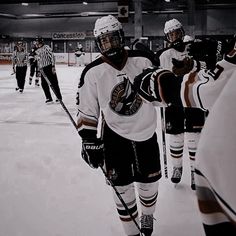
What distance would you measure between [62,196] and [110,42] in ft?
4.63

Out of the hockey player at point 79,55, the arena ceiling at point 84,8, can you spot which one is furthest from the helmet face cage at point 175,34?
the arena ceiling at point 84,8

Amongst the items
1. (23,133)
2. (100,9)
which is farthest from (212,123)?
(100,9)

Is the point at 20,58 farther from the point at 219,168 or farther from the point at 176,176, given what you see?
the point at 219,168

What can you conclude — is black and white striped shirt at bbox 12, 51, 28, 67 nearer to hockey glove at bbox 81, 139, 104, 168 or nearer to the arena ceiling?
hockey glove at bbox 81, 139, 104, 168

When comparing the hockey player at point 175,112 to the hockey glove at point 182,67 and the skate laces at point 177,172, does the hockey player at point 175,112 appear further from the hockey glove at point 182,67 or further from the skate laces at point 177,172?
the hockey glove at point 182,67

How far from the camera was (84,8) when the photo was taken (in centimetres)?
2473

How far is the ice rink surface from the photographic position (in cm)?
223

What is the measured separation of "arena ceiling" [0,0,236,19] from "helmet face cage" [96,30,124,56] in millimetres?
19872

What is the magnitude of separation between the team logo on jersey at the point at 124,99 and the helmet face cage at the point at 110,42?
164mm

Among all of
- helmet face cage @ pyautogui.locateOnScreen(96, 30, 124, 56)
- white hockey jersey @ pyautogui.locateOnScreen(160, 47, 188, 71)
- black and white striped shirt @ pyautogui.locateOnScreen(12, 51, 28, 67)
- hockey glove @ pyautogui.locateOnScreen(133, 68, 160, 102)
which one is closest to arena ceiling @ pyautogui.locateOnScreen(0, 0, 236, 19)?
black and white striped shirt @ pyautogui.locateOnScreen(12, 51, 28, 67)

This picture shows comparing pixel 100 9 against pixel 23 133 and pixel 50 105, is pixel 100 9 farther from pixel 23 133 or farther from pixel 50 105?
pixel 23 133

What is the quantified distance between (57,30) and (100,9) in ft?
11.8

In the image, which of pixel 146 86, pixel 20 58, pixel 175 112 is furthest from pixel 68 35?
pixel 146 86

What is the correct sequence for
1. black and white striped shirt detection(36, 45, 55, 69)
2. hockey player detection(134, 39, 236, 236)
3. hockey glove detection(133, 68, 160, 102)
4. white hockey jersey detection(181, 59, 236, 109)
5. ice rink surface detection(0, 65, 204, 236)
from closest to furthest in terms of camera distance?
1. hockey player detection(134, 39, 236, 236)
2. white hockey jersey detection(181, 59, 236, 109)
3. hockey glove detection(133, 68, 160, 102)
4. ice rink surface detection(0, 65, 204, 236)
5. black and white striped shirt detection(36, 45, 55, 69)
